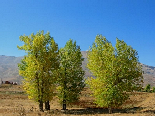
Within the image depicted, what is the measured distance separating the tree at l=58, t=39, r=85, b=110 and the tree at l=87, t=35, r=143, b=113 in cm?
390

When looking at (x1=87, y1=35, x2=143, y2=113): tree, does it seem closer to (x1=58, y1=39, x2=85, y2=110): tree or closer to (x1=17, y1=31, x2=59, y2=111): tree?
(x1=58, y1=39, x2=85, y2=110): tree

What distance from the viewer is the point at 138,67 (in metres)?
26.9

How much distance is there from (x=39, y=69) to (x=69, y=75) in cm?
573

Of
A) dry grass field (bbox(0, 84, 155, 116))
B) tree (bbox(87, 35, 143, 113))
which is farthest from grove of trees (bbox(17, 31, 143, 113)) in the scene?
dry grass field (bbox(0, 84, 155, 116))

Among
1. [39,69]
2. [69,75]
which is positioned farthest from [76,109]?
[39,69]

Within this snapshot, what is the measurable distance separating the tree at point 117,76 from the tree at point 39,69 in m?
6.67

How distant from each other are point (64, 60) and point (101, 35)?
761 cm

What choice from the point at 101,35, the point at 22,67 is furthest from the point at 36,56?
the point at 101,35

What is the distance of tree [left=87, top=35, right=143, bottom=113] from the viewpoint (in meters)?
25.7

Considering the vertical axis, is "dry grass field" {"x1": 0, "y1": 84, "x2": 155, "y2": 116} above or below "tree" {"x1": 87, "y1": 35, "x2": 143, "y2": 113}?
below

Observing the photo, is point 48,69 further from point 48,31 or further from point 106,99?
point 106,99

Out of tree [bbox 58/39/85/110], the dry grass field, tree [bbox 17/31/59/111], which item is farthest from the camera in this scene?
tree [bbox 58/39/85/110]

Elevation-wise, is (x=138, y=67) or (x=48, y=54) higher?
(x=48, y=54)

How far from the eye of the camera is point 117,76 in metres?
26.1
